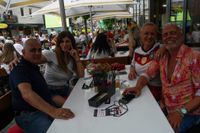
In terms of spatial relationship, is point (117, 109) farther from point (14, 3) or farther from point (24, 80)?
point (14, 3)

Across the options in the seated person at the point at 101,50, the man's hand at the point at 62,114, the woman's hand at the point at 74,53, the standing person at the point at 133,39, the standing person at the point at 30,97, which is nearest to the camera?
the man's hand at the point at 62,114

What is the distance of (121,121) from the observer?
1.66 m

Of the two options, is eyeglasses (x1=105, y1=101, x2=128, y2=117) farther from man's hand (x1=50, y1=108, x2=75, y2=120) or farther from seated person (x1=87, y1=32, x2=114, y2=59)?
seated person (x1=87, y1=32, x2=114, y2=59)

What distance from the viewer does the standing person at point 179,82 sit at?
2059 mm

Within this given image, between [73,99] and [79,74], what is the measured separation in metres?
0.99

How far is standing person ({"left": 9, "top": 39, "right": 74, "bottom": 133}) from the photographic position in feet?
6.41

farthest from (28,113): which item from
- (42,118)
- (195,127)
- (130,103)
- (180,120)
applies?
(195,127)

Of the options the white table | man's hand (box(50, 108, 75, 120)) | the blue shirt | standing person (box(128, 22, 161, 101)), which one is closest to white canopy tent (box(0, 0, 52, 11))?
the blue shirt

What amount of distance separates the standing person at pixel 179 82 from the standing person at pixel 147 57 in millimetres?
Result: 463

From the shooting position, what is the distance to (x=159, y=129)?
149 centimetres

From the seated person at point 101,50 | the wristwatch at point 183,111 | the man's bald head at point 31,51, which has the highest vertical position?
the man's bald head at point 31,51

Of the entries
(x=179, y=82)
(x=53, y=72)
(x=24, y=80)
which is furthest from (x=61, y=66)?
(x=179, y=82)

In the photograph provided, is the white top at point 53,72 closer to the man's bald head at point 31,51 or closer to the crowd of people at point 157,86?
the crowd of people at point 157,86

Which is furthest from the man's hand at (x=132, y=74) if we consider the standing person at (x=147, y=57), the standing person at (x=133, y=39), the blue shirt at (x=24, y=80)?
the standing person at (x=133, y=39)
